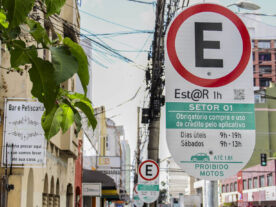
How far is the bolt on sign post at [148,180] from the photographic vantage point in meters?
14.4

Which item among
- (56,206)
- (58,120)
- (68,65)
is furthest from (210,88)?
(56,206)

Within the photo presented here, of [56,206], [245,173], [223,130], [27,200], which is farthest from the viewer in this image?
[245,173]

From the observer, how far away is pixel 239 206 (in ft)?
225

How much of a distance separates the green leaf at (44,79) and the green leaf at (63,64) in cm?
4

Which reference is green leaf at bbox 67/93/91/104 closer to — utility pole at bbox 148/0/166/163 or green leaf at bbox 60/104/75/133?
green leaf at bbox 60/104/75/133

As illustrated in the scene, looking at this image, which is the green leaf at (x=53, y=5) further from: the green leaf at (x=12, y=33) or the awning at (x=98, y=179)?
the awning at (x=98, y=179)

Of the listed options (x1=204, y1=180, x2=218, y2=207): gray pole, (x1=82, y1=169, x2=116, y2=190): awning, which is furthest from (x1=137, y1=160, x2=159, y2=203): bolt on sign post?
(x1=204, y1=180, x2=218, y2=207): gray pole

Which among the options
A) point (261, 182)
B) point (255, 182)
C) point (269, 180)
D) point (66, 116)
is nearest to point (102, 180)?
point (66, 116)

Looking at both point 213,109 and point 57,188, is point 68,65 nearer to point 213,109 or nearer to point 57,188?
point 213,109

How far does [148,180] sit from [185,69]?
37.2 ft

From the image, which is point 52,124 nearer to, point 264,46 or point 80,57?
point 80,57

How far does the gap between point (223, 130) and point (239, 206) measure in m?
67.5

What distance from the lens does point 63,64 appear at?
82.7 inches

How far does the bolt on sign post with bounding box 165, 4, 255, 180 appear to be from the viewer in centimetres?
327
